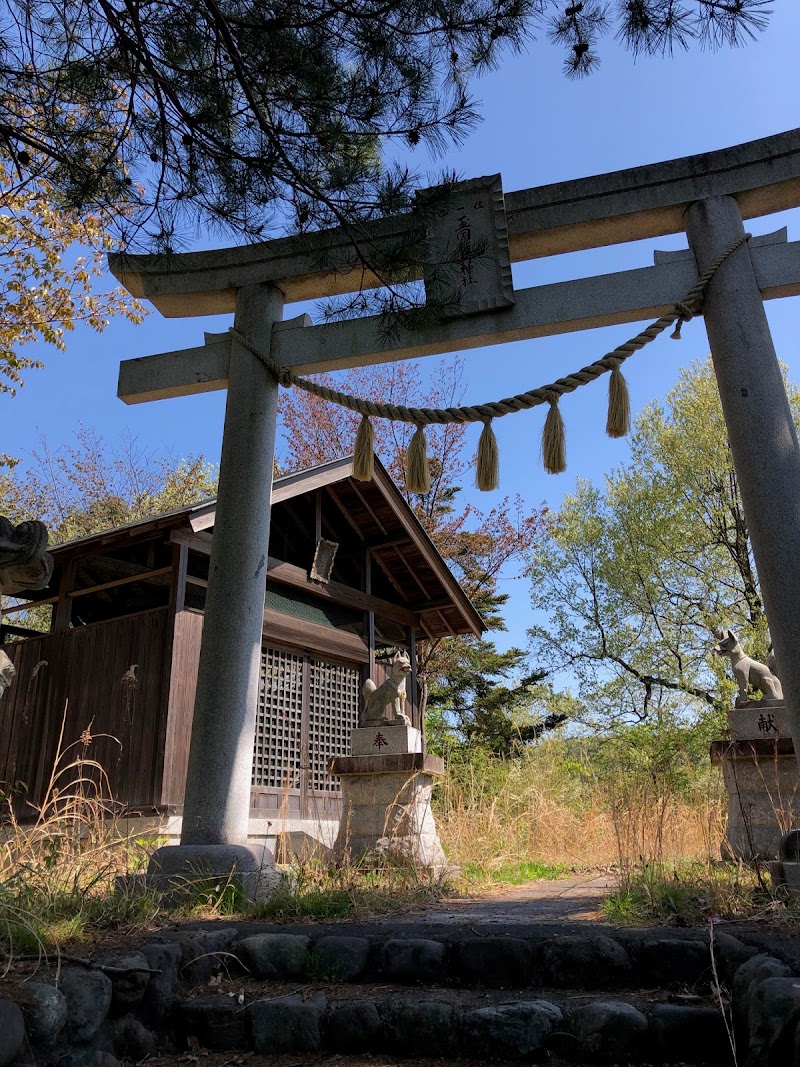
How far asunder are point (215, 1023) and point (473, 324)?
13.8 ft

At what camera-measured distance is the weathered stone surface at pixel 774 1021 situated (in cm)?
→ 231

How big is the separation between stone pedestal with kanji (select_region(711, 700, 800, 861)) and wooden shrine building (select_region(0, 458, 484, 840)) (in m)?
4.10

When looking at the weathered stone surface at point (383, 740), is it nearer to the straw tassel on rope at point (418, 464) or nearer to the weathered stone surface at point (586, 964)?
the straw tassel on rope at point (418, 464)

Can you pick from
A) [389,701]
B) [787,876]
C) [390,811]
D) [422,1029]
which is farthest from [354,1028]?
[389,701]

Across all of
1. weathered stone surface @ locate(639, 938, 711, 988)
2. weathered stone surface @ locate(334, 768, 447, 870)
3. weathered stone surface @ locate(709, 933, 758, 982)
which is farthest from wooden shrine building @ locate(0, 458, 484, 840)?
weathered stone surface @ locate(709, 933, 758, 982)

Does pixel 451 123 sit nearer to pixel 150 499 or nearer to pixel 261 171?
pixel 261 171

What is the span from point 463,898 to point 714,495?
1247 cm

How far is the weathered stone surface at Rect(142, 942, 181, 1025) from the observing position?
280cm

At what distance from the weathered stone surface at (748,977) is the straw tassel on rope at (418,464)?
3.35 m

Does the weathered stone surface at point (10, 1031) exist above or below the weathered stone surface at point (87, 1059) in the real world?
above

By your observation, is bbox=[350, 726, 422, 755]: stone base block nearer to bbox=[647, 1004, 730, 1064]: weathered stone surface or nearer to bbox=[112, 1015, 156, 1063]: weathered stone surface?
bbox=[112, 1015, 156, 1063]: weathered stone surface

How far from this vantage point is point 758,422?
15.3 ft

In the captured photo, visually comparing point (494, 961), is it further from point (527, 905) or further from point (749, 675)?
point (749, 675)

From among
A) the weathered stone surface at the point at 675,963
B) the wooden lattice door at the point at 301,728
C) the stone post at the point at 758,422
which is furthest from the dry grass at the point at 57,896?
the wooden lattice door at the point at 301,728
